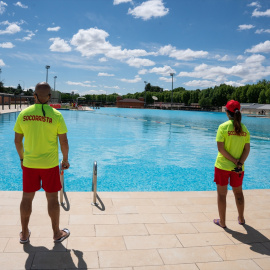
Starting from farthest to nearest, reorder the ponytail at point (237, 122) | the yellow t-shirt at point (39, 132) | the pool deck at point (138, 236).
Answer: the ponytail at point (237, 122) < the yellow t-shirt at point (39, 132) < the pool deck at point (138, 236)

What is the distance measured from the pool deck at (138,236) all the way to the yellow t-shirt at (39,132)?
102 centimetres

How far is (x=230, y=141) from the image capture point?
3.73 m

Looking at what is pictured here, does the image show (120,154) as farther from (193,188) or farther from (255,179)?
(255,179)

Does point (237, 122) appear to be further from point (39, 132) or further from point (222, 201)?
point (39, 132)

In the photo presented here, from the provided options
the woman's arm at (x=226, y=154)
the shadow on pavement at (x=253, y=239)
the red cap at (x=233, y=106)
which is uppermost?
the red cap at (x=233, y=106)

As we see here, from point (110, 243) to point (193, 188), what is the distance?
5110 millimetres

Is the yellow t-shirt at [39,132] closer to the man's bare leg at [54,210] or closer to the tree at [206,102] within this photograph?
the man's bare leg at [54,210]

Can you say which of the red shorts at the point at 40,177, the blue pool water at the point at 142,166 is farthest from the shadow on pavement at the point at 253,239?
the blue pool water at the point at 142,166

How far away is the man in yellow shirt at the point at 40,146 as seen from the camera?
305 cm

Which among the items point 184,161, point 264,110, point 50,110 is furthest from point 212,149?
point 264,110

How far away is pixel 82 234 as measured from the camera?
11.6 ft

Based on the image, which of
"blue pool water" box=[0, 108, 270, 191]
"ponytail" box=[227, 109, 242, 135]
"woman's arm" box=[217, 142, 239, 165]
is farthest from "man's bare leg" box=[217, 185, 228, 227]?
"blue pool water" box=[0, 108, 270, 191]

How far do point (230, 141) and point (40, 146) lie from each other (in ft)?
8.26

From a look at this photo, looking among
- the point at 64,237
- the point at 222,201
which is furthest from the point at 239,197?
the point at 64,237
